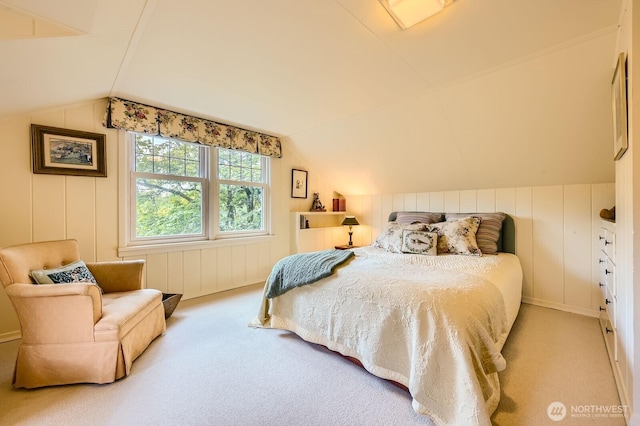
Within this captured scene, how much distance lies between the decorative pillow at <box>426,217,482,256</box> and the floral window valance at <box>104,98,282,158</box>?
8.13ft

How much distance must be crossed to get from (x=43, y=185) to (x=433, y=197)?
421 centimetres

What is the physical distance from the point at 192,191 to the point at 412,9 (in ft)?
9.40

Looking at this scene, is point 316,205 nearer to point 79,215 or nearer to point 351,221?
point 351,221

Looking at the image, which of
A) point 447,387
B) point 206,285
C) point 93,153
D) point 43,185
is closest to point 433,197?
point 447,387

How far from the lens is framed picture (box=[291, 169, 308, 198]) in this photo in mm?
4172

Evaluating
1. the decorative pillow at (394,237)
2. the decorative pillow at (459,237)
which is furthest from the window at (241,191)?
the decorative pillow at (459,237)

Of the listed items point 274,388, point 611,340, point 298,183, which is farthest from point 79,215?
point 611,340

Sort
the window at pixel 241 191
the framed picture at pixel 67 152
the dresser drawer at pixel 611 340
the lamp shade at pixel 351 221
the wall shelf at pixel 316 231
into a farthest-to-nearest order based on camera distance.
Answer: the lamp shade at pixel 351 221, the wall shelf at pixel 316 231, the window at pixel 241 191, the framed picture at pixel 67 152, the dresser drawer at pixel 611 340

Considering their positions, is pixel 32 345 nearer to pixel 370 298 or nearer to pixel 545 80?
pixel 370 298

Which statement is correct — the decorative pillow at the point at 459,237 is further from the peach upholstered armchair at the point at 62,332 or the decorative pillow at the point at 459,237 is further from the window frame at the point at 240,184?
the peach upholstered armchair at the point at 62,332

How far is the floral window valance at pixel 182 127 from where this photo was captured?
257 centimetres

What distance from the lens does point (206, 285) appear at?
330cm

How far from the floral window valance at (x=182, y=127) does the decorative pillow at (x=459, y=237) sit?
2477 mm

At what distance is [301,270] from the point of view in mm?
2123
